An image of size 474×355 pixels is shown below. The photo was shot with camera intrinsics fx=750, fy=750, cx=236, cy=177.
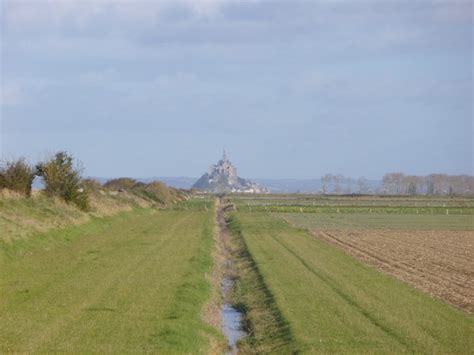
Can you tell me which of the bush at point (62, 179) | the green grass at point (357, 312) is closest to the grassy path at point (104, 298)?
the green grass at point (357, 312)

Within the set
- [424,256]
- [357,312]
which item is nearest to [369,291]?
[357,312]

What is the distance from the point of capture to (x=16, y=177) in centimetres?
4144

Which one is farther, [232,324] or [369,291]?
[369,291]

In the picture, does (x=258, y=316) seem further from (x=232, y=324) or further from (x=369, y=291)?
(x=369, y=291)

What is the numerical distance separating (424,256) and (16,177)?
22.9m

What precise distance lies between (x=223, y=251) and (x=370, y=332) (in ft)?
65.4

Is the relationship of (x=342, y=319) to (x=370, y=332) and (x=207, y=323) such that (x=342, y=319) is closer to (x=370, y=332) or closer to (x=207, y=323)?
(x=370, y=332)

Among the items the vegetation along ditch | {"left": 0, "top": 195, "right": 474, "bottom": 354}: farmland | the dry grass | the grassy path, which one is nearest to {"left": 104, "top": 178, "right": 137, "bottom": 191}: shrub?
the dry grass

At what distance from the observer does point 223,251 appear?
33562 millimetres

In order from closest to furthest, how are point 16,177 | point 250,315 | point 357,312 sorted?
point 357,312 → point 250,315 → point 16,177

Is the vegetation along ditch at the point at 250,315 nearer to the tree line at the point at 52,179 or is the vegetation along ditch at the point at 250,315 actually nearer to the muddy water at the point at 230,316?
the muddy water at the point at 230,316

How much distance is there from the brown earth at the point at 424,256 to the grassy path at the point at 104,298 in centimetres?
619

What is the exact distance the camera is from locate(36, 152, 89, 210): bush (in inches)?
1761

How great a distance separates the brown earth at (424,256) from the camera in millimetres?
20302
